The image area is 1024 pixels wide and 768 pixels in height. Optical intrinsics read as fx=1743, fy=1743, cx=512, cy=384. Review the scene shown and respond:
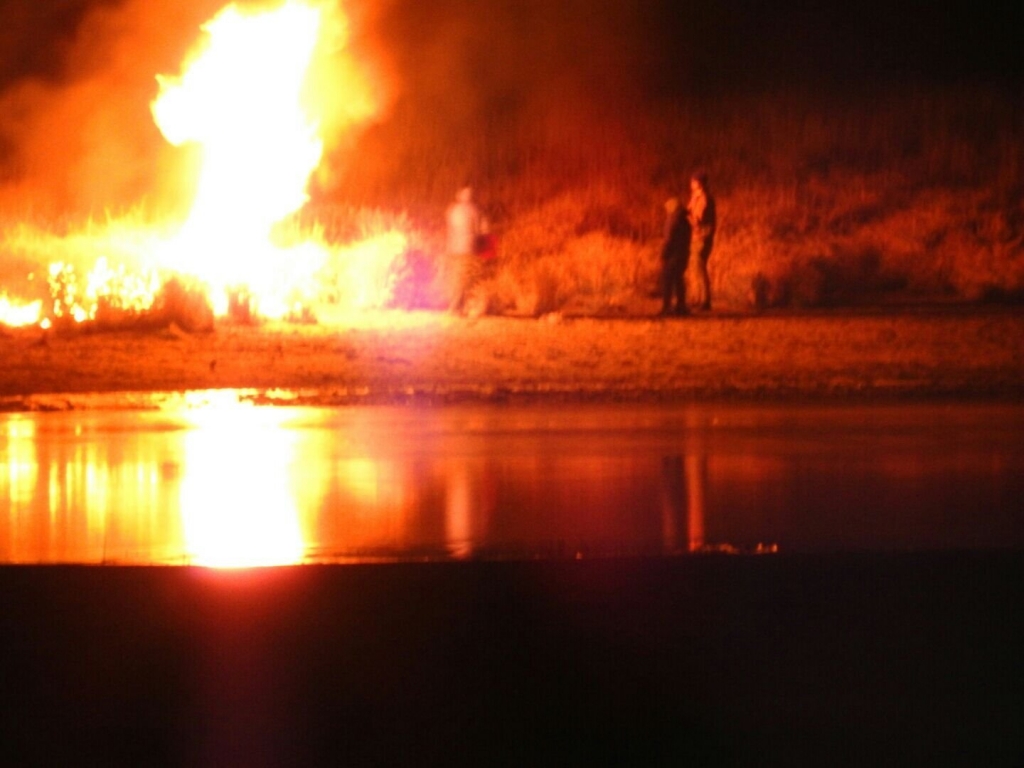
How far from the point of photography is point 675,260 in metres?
21.8

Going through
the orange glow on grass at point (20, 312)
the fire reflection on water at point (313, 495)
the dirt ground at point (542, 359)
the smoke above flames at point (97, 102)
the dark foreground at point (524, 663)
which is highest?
the smoke above flames at point (97, 102)

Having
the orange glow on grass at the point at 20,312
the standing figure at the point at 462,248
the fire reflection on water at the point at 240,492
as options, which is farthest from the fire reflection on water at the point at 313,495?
the standing figure at the point at 462,248

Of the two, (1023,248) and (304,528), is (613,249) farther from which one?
(304,528)

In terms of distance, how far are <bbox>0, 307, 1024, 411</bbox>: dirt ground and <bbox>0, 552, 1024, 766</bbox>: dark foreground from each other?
764cm

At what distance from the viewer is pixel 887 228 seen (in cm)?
2927

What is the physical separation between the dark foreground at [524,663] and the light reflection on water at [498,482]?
0.97m

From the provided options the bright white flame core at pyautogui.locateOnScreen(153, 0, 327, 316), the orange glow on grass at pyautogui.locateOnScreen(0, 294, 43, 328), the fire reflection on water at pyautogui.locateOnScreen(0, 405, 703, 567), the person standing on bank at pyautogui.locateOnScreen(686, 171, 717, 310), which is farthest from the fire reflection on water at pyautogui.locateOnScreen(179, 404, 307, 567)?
the bright white flame core at pyautogui.locateOnScreen(153, 0, 327, 316)

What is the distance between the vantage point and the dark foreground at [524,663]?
6.04 meters

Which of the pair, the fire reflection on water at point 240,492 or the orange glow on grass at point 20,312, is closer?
the fire reflection on water at point 240,492

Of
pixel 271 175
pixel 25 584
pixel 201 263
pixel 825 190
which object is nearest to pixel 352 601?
pixel 25 584

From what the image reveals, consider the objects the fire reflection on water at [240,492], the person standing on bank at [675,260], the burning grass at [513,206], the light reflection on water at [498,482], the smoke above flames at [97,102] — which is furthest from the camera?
the smoke above flames at [97,102]

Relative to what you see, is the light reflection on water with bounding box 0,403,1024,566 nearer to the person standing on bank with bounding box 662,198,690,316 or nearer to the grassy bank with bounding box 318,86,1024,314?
the person standing on bank with bounding box 662,198,690,316

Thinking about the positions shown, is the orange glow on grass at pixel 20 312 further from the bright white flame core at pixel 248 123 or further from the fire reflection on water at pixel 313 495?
the fire reflection on water at pixel 313 495

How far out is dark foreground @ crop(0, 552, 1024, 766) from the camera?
6.04 meters
